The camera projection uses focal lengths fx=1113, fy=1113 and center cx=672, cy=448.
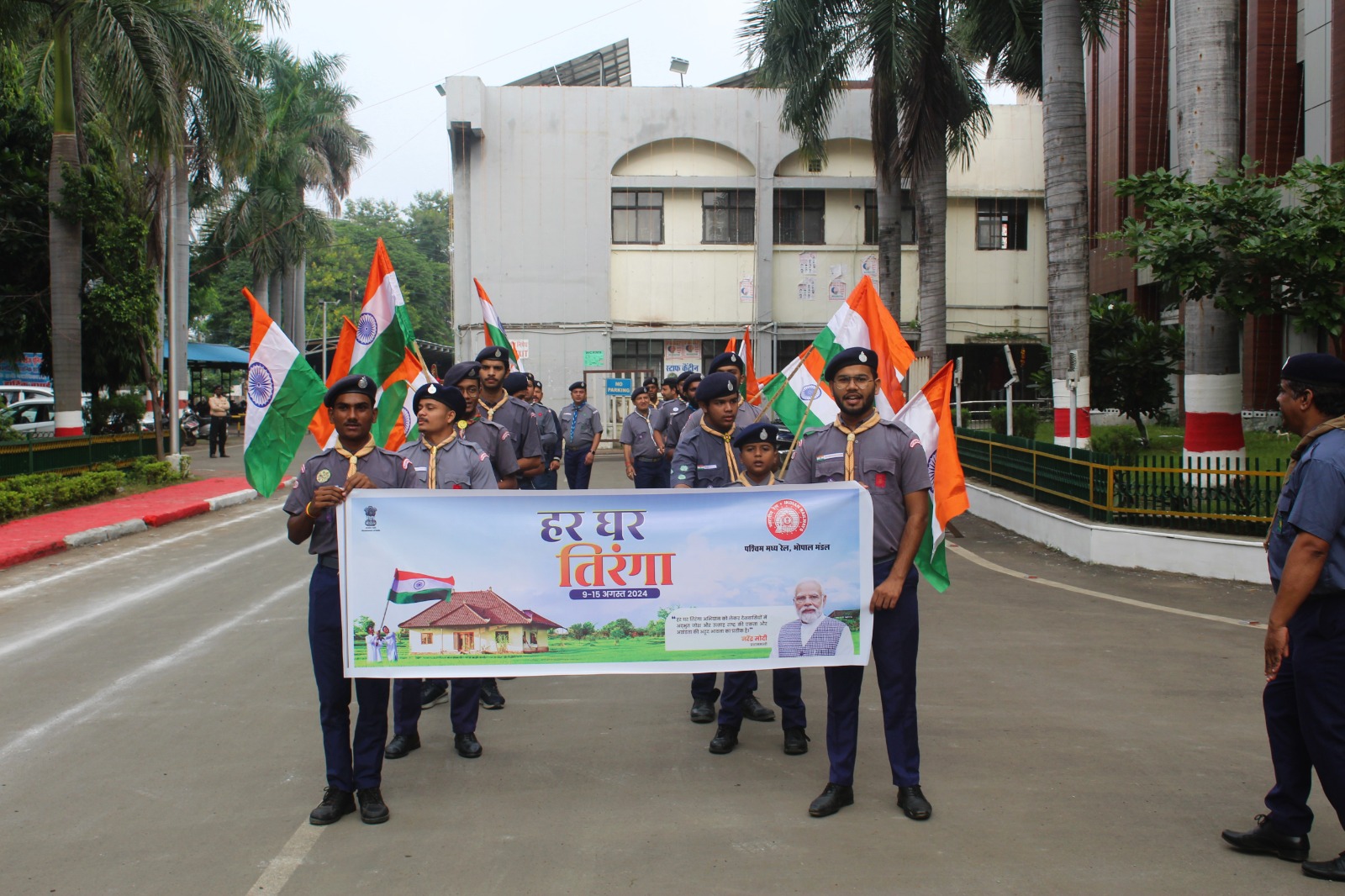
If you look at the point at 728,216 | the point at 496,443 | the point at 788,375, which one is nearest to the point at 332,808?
the point at 496,443

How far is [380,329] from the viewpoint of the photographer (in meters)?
7.02

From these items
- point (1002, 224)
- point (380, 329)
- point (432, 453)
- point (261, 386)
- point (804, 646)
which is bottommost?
point (804, 646)

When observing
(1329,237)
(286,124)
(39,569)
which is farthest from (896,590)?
(286,124)

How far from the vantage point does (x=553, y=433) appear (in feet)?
37.0

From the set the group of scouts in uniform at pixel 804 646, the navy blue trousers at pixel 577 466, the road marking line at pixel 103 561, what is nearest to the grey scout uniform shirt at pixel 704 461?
the group of scouts in uniform at pixel 804 646

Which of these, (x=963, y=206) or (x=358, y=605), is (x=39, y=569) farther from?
(x=963, y=206)

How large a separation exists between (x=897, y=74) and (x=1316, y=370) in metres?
15.0

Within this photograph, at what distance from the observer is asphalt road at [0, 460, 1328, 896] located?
13.8ft

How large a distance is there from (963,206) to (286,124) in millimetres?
26467

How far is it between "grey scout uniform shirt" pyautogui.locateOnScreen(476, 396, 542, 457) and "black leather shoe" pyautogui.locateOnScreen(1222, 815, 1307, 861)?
226 inches

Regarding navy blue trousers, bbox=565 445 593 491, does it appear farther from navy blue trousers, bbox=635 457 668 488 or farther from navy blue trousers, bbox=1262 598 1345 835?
navy blue trousers, bbox=1262 598 1345 835

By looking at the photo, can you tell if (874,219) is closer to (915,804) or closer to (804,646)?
(804,646)

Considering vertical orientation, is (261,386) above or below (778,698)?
above

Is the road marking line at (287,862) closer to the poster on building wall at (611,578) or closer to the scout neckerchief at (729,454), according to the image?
the poster on building wall at (611,578)
